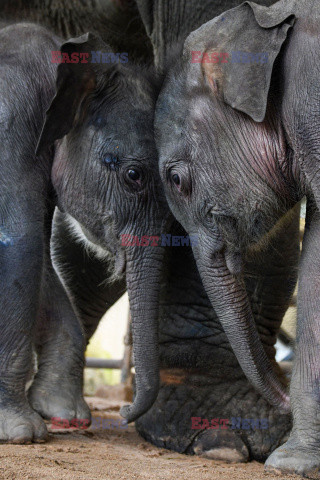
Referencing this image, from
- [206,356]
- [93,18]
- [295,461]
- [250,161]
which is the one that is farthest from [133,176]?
[93,18]

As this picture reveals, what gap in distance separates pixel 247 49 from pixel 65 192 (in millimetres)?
1180

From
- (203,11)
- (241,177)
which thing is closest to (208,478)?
(241,177)

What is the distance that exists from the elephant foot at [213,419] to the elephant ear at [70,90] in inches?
50.9

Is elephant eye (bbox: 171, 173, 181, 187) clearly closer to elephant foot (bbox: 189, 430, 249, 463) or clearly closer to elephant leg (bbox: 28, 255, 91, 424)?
elephant leg (bbox: 28, 255, 91, 424)

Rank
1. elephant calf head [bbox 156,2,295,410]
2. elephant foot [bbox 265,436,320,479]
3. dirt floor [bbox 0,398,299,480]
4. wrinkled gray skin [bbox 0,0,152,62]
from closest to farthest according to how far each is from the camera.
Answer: dirt floor [bbox 0,398,299,480] → elephant foot [bbox 265,436,320,479] → elephant calf head [bbox 156,2,295,410] → wrinkled gray skin [bbox 0,0,152,62]

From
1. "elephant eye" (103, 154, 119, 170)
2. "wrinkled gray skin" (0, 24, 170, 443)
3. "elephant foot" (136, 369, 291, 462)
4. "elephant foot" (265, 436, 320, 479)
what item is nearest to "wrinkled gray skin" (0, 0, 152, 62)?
"wrinkled gray skin" (0, 24, 170, 443)

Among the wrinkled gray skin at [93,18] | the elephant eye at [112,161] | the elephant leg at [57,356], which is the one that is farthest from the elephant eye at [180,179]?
the wrinkled gray skin at [93,18]

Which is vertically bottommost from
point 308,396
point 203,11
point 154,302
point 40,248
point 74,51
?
point 308,396

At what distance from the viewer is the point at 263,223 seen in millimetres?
4094

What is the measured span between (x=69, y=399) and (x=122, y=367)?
306cm

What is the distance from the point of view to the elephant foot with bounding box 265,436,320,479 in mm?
3625

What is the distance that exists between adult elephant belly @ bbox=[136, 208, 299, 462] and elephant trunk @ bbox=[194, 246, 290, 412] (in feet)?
1.36

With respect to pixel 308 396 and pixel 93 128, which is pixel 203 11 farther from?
pixel 308 396

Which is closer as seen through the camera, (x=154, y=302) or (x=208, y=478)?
(x=208, y=478)
